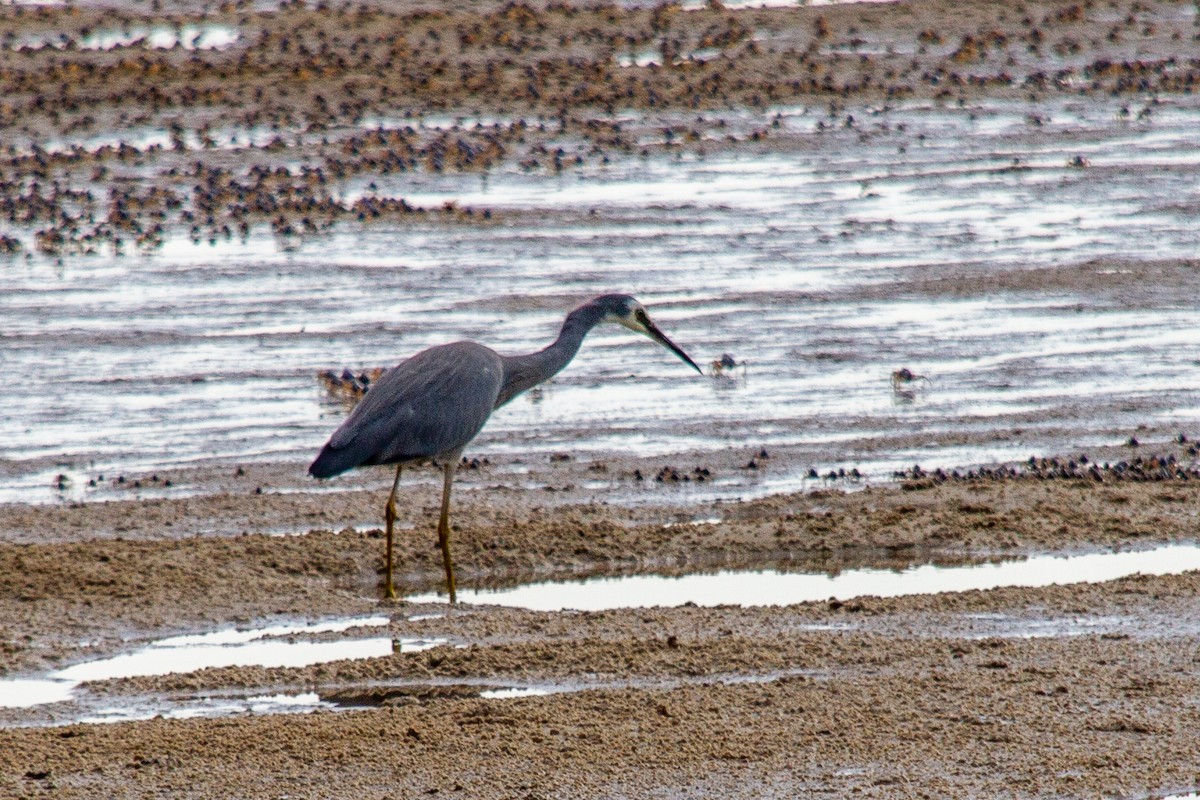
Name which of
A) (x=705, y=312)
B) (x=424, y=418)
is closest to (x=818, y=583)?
(x=424, y=418)

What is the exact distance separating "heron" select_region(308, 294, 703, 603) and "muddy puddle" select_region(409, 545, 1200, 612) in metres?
0.48

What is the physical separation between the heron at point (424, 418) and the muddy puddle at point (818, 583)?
48cm

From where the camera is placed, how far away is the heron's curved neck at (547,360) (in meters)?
10.8

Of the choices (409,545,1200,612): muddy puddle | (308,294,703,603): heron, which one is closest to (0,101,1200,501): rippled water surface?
(409,545,1200,612): muddy puddle

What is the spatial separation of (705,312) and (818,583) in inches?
248

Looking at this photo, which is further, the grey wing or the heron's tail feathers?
the grey wing

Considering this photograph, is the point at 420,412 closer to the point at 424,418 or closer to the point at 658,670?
the point at 424,418

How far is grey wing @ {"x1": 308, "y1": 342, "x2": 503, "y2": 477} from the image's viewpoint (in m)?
9.66

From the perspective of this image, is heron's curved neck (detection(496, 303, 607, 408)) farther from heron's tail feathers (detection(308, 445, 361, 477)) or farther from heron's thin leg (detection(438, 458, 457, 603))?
heron's tail feathers (detection(308, 445, 361, 477))

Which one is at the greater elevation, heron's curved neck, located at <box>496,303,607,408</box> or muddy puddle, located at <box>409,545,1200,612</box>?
heron's curved neck, located at <box>496,303,607,408</box>

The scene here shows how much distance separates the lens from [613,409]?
13.5 m

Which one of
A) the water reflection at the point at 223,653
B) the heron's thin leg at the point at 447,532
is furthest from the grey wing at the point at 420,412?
the water reflection at the point at 223,653

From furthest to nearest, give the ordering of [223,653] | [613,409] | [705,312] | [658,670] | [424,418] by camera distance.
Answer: [705,312] → [613,409] → [424,418] → [223,653] → [658,670]

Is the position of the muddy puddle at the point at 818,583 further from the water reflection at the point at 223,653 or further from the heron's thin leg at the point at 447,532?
the water reflection at the point at 223,653
